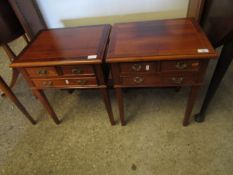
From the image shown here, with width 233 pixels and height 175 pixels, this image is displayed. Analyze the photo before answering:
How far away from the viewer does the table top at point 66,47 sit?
1071 mm

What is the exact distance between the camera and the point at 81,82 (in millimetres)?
1173

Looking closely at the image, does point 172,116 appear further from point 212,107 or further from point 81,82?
point 81,82

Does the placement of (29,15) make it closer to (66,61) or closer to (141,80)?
(66,61)

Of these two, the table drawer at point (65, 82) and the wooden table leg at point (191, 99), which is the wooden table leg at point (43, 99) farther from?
the wooden table leg at point (191, 99)

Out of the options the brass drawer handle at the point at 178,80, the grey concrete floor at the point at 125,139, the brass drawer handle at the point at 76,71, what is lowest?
the grey concrete floor at the point at 125,139

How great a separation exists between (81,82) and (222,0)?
1036 mm

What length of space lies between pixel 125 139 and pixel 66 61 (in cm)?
77

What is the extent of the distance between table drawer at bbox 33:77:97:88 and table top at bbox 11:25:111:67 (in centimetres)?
15

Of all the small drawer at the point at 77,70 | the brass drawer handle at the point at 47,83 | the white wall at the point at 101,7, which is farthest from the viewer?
the white wall at the point at 101,7

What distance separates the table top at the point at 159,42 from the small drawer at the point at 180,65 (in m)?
0.05

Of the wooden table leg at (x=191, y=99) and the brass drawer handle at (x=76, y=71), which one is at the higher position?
the brass drawer handle at (x=76, y=71)

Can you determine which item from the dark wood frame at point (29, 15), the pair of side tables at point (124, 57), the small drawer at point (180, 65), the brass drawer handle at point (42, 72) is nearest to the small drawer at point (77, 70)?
the pair of side tables at point (124, 57)

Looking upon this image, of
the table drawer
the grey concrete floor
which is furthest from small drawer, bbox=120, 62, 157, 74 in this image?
the grey concrete floor

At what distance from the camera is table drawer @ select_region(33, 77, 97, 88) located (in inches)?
45.7
